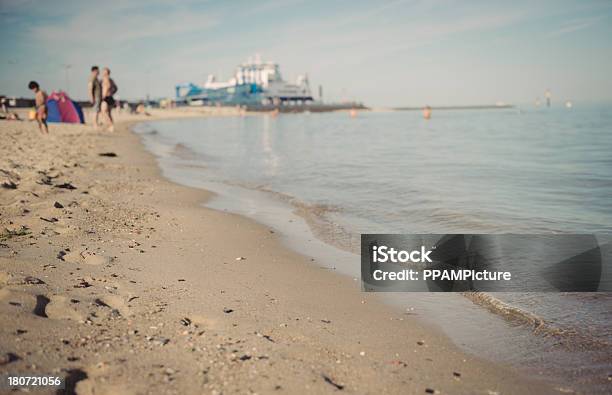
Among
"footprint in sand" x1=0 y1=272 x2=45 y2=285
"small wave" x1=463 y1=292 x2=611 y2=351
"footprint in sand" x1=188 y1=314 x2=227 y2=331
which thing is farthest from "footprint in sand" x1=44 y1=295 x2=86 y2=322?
"small wave" x1=463 y1=292 x2=611 y2=351

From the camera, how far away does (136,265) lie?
3.34 meters

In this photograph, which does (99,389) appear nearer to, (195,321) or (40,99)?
(195,321)

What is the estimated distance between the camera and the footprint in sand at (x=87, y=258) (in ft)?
10.7

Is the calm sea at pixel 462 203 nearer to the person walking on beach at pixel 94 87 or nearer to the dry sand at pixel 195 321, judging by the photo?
the dry sand at pixel 195 321

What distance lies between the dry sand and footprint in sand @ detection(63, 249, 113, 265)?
1 centimetres

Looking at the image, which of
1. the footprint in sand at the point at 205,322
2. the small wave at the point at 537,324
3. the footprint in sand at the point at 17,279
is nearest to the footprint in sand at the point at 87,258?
the footprint in sand at the point at 17,279

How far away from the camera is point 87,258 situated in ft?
10.9

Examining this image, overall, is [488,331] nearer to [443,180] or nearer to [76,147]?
[443,180]

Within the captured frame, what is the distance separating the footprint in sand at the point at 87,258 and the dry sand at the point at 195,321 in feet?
0.05

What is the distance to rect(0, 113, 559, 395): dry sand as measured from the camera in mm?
1914

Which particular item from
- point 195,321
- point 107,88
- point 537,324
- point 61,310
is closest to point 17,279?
point 61,310

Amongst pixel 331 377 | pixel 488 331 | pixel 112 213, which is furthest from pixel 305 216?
pixel 331 377

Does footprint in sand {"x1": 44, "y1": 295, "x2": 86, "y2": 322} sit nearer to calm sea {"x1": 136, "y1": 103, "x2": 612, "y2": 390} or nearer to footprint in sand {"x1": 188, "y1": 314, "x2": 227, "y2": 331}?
footprint in sand {"x1": 188, "y1": 314, "x2": 227, "y2": 331}

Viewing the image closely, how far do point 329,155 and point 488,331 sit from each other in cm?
1186
